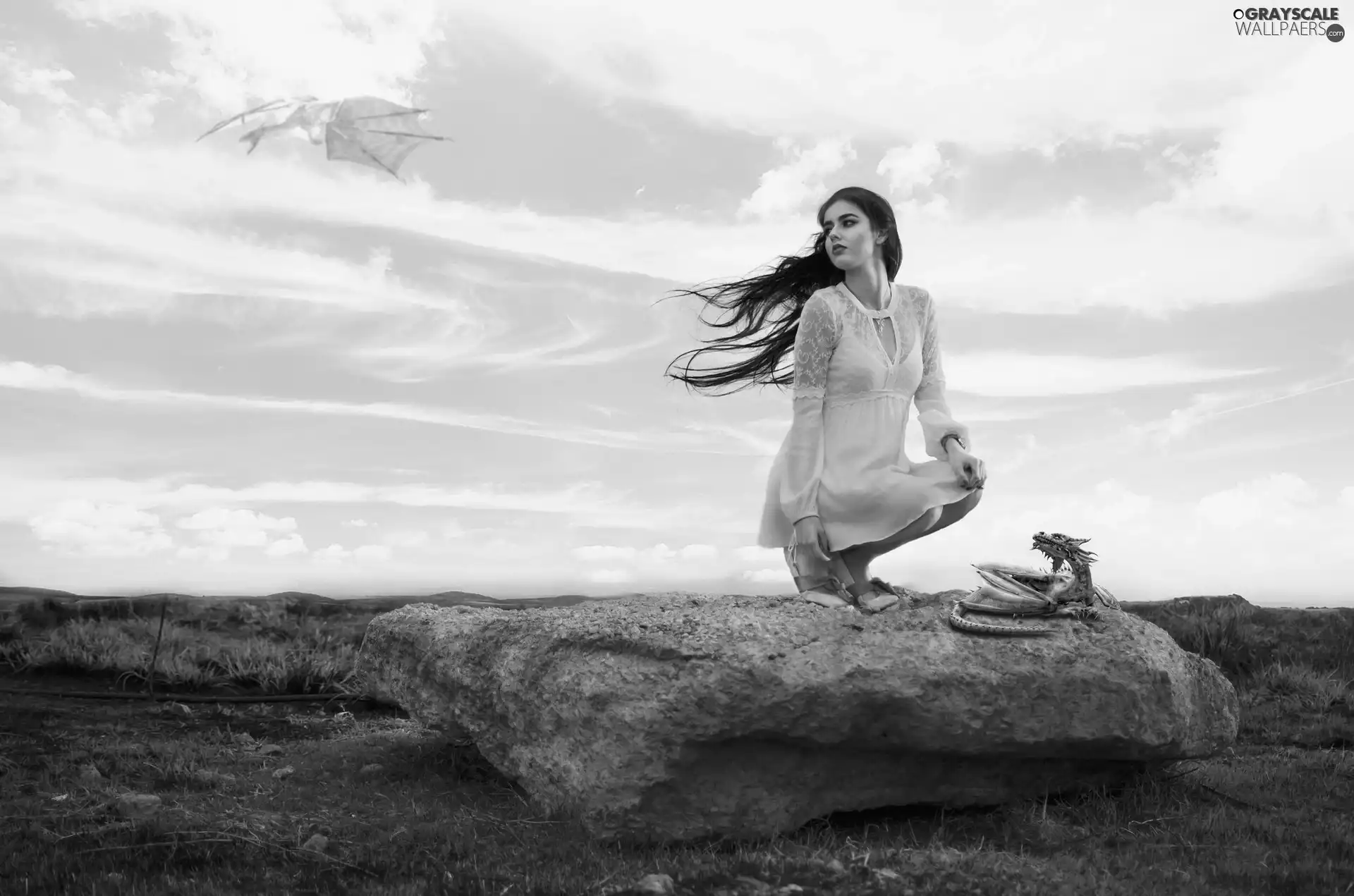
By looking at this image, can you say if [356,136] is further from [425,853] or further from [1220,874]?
[1220,874]

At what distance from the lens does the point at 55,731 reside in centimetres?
775

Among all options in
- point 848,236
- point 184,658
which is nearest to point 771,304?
point 848,236

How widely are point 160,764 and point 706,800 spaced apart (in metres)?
3.68

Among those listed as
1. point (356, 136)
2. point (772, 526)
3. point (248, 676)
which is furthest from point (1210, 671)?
point (248, 676)

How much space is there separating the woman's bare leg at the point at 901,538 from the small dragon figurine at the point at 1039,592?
1.22ft

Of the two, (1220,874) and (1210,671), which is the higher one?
(1210,671)

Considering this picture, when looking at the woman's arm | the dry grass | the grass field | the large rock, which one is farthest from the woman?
the dry grass

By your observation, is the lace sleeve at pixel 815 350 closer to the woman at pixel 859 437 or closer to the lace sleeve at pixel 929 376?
the woman at pixel 859 437

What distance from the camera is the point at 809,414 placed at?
559cm

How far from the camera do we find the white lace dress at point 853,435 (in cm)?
552

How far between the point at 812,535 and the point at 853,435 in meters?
0.56

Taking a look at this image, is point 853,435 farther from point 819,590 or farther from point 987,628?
point 987,628

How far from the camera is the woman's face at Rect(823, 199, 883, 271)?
567 cm

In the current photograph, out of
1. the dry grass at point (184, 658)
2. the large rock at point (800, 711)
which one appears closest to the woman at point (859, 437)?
the large rock at point (800, 711)
